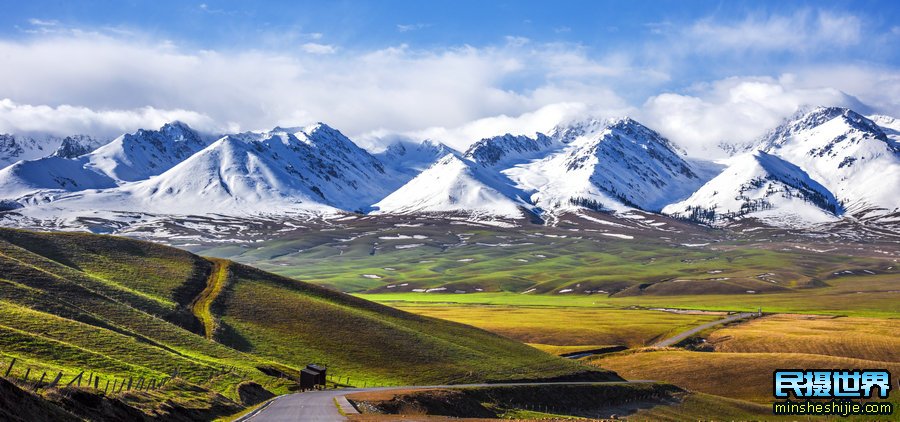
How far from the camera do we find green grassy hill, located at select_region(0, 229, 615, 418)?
6306cm

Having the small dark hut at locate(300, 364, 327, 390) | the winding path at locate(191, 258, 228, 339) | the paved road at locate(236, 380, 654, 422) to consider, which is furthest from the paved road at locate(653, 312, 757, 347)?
the paved road at locate(236, 380, 654, 422)

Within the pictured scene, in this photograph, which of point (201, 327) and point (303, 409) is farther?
point (201, 327)

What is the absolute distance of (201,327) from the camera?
9069cm

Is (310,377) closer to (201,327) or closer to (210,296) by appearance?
(201,327)

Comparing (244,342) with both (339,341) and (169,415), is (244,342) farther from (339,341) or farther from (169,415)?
(169,415)

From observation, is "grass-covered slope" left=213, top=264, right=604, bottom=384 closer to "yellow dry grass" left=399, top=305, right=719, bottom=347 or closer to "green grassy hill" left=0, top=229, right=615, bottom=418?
"green grassy hill" left=0, top=229, right=615, bottom=418

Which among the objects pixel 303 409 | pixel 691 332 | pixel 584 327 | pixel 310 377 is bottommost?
pixel 584 327

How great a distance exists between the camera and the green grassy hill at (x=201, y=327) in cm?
6306

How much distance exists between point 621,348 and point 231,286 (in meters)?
73.7

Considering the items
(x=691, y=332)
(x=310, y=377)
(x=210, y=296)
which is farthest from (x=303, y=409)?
(x=691, y=332)

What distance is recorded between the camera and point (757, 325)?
17300 centimetres

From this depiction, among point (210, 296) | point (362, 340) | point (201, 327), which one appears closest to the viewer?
point (201, 327)

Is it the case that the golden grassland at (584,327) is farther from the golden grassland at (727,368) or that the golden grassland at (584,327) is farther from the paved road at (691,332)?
the golden grassland at (727,368)

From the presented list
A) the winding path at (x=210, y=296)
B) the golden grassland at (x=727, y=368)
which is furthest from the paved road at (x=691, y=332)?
the winding path at (x=210, y=296)
